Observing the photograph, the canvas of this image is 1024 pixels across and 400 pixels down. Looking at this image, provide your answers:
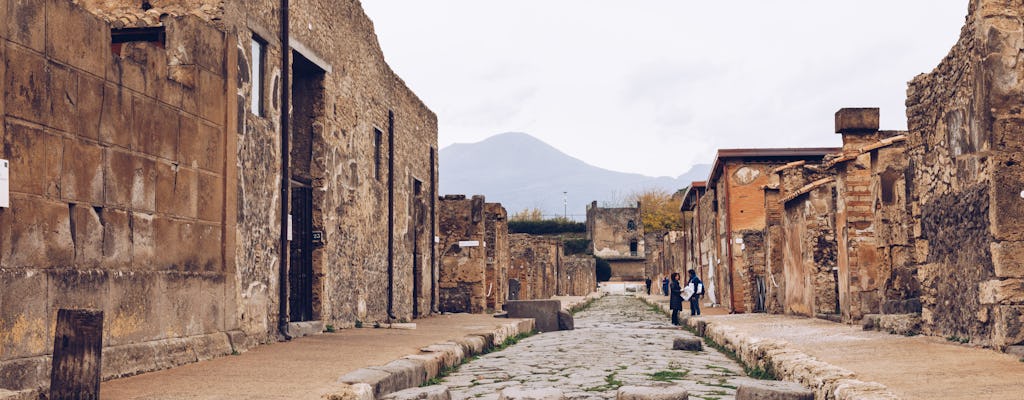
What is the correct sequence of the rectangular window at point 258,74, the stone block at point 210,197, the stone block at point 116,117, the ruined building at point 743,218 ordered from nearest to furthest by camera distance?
the stone block at point 116,117
the stone block at point 210,197
the rectangular window at point 258,74
the ruined building at point 743,218

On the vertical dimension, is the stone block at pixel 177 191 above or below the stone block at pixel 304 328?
above

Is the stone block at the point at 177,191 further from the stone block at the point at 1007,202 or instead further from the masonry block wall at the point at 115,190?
the stone block at the point at 1007,202

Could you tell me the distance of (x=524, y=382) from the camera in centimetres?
805

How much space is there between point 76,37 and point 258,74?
3.86 m

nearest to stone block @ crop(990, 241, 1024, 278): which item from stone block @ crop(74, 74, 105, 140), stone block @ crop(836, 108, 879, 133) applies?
stone block @ crop(74, 74, 105, 140)

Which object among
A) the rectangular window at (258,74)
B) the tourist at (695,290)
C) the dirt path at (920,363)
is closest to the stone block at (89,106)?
the rectangular window at (258,74)

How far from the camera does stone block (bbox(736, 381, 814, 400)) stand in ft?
19.9

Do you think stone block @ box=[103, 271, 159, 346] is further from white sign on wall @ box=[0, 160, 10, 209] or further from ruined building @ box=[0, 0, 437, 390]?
white sign on wall @ box=[0, 160, 10, 209]

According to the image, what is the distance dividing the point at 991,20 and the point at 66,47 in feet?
21.9

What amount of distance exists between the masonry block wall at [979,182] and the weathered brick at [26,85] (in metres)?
6.68

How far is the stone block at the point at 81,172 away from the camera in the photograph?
6.34 meters

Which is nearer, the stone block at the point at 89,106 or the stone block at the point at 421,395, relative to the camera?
the stone block at the point at 421,395

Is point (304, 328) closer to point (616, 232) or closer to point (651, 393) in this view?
point (651, 393)

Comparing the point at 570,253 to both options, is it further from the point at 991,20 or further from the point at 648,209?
the point at 991,20
